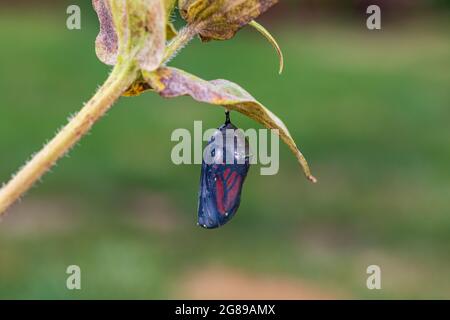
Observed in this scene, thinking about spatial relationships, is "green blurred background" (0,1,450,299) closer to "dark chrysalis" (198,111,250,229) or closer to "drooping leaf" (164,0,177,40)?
"dark chrysalis" (198,111,250,229)

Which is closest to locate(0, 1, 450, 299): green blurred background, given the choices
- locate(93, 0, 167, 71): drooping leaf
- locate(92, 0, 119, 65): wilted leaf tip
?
locate(92, 0, 119, 65): wilted leaf tip

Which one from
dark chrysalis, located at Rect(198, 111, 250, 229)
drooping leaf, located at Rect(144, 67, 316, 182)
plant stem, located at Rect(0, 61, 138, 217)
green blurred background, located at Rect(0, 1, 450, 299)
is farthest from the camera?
green blurred background, located at Rect(0, 1, 450, 299)

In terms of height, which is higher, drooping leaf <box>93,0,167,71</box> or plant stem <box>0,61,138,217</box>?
drooping leaf <box>93,0,167,71</box>

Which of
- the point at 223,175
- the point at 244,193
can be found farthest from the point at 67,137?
the point at 244,193

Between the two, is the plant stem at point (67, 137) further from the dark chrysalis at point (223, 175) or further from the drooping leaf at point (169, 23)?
the dark chrysalis at point (223, 175)

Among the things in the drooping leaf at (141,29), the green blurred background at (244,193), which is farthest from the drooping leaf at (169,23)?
the green blurred background at (244,193)

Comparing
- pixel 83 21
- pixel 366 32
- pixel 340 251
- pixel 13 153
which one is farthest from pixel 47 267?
pixel 366 32
